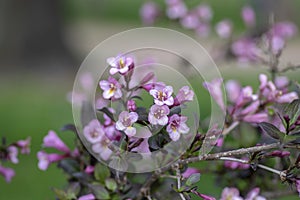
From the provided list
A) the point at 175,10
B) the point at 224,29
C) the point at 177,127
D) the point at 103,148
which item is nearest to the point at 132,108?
the point at 177,127

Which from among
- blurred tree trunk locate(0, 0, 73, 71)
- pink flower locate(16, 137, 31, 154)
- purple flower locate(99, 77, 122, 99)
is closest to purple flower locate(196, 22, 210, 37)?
pink flower locate(16, 137, 31, 154)

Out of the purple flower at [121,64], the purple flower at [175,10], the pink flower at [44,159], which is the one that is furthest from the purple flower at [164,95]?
the purple flower at [175,10]

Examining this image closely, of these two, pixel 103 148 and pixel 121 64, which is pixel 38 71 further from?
pixel 121 64

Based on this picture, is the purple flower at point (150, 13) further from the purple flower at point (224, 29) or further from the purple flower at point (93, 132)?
the purple flower at point (93, 132)

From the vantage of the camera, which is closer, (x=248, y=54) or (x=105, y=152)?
(x=105, y=152)

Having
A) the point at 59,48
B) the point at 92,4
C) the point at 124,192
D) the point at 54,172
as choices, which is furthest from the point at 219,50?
the point at 92,4

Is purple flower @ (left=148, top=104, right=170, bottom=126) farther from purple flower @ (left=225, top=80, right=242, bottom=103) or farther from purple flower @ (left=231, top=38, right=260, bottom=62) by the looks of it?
purple flower @ (left=231, top=38, right=260, bottom=62)

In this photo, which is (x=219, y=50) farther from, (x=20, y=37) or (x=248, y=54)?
(x=20, y=37)
